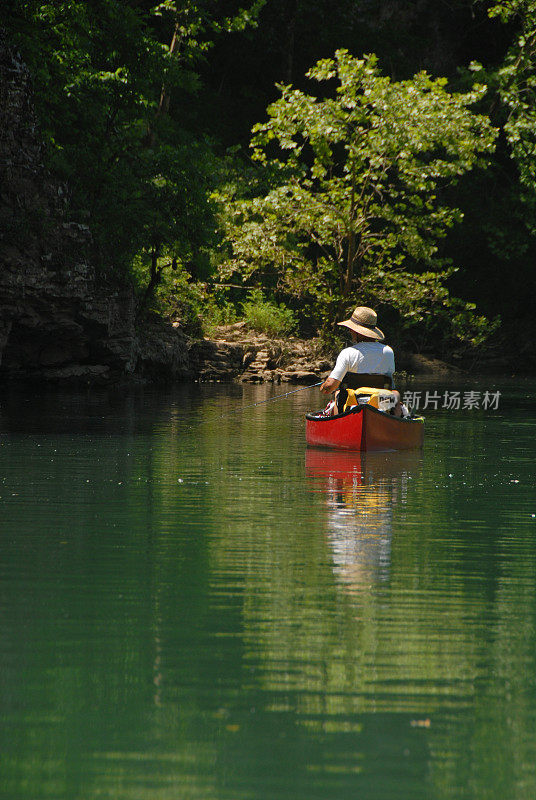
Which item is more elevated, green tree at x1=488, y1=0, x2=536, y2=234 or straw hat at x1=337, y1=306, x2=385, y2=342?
green tree at x1=488, y1=0, x2=536, y2=234

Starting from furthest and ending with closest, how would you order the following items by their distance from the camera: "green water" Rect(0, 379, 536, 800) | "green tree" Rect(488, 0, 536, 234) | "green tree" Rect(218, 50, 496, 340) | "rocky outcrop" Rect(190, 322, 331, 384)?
"green tree" Rect(488, 0, 536, 234) → "rocky outcrop" Rect(190, 322, 331, 384) → "green tree" Rect(218, 50, 496, 340) → "green water" Rect(0, 379, 536, 800)

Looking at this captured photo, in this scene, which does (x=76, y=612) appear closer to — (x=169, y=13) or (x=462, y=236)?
(x=169, y=13)

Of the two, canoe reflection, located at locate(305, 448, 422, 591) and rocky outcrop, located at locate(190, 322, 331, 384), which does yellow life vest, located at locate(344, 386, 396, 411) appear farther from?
rocky outcrop, located at locate(190, 322, 331, 384)

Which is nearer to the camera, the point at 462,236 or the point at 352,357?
the point at 352,357

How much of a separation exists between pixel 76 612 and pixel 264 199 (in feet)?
90.2

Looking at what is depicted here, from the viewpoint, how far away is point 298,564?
22.1ft

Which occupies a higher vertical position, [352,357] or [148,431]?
[352,357]

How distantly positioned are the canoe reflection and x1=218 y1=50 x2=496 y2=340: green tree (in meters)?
18.7

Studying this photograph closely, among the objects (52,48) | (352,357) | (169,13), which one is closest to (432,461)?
(352,357)

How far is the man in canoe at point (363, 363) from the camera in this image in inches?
542

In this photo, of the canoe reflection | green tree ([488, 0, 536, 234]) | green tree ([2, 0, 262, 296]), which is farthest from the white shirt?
green tree ([488, 0, 536, 234])

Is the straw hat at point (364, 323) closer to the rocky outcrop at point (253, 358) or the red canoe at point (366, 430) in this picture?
the red canoe at point (366, 430)

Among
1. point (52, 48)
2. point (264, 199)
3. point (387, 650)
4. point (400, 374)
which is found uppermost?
point (52, 48)

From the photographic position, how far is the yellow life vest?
1384 cm
